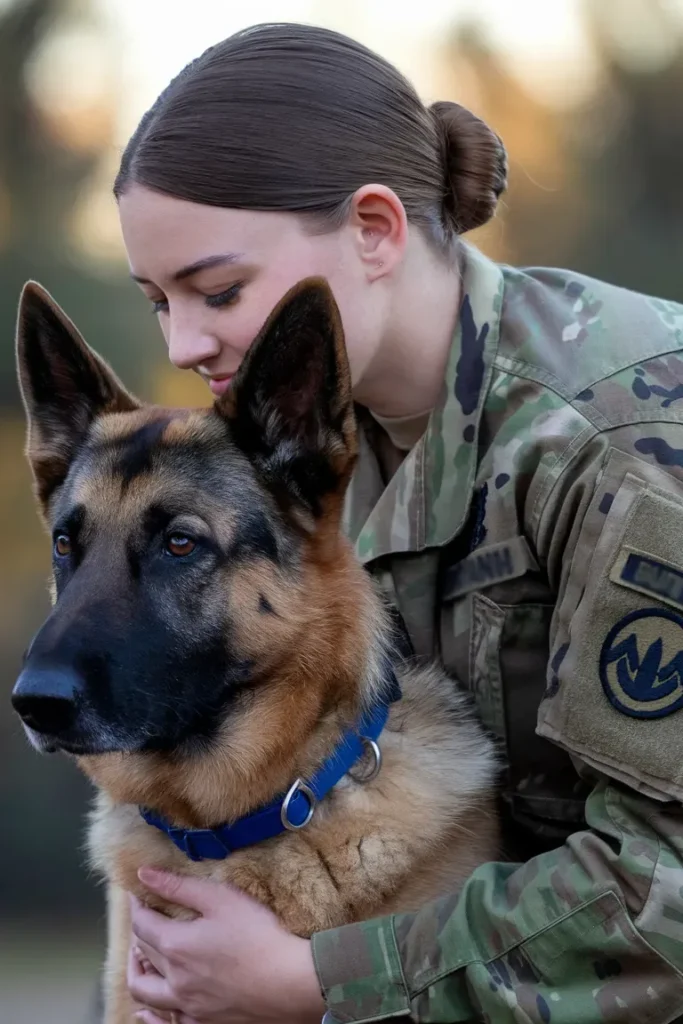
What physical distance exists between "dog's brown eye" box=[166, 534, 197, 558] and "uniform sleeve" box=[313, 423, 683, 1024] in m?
0.67

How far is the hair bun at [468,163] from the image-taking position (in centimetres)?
229

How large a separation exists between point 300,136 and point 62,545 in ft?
3.07

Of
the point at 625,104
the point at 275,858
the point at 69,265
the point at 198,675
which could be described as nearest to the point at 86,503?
the point at 198,675

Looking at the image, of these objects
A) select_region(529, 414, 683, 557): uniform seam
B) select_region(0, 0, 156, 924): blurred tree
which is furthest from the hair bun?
select_region(0, 0, 156, 924): blurred tree

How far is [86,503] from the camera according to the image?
81.7 inches

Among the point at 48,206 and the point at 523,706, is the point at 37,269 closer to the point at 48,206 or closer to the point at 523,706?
the point at 48,206

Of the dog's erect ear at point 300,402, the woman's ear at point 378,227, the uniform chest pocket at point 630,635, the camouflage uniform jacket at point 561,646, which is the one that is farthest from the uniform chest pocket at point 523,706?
the woman's ear at point 378,227

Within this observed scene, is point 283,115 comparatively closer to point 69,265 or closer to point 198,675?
point 198,675

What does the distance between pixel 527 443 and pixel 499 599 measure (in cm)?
33

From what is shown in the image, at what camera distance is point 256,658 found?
203cm

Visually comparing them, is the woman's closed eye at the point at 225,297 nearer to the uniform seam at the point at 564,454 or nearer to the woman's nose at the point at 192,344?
the woman's nose at the point at 192,344

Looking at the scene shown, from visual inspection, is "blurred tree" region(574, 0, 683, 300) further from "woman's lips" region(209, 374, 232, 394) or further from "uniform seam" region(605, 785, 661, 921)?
"uniform seam" region(605, 785, 661, 921)

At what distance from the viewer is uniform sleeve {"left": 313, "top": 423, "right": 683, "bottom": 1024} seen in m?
1.74

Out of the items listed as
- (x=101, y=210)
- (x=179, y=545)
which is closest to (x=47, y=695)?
(x=179, y=545)
